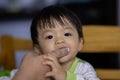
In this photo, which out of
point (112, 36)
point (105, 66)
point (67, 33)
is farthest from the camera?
point (105, 66)

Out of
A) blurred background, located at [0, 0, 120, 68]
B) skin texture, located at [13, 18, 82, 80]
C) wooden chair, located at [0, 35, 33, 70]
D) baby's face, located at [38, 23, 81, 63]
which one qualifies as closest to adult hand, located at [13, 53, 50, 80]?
skin texture, located at [13, 18, 82, 80]

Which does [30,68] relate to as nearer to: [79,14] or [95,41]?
[95,41]

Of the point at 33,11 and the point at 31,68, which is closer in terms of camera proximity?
the point at 31,68

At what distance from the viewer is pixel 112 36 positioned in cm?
102

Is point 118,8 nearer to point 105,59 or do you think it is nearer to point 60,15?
point 105,59

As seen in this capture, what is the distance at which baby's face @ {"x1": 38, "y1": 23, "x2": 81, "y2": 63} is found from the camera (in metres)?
0.61

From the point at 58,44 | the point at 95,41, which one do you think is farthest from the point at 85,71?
the point at 95,41

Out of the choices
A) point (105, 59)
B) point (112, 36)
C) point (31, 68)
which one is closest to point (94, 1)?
point (105, 59)

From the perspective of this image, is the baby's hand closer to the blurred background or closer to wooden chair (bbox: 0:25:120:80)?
wooden chair (bbox: 0:25:120:80)

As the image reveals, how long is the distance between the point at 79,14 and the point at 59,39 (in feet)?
4.97

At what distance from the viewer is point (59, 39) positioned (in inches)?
24.1

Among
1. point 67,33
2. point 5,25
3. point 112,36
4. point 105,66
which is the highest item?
point 67,33

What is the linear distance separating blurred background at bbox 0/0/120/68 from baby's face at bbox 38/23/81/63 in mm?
1179

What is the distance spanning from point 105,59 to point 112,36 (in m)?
1.05
